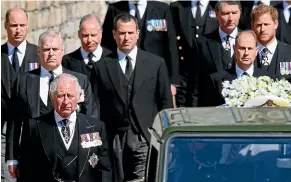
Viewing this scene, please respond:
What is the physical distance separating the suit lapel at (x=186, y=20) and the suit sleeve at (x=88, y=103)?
10.4 feet

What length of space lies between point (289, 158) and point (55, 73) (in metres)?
4.57

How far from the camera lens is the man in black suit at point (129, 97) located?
1324 cm

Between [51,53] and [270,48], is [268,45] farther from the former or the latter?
[51,53]

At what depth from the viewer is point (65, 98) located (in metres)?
11.9

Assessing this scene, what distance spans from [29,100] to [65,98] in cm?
104

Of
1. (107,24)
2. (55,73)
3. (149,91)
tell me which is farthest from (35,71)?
(107,24)

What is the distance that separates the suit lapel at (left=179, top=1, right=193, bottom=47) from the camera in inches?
631

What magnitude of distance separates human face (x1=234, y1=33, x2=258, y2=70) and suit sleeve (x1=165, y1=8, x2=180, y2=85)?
2.52 metres

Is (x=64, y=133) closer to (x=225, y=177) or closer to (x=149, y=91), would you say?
(x=149, y=91)

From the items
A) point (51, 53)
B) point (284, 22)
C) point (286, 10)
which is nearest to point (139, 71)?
point (51, 53)

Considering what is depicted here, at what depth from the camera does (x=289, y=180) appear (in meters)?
8.78

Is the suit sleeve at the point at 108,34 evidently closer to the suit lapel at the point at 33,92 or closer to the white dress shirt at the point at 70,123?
the suit lapel at the point at 33,92

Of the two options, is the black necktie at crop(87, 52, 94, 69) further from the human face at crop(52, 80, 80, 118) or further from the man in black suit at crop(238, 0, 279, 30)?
the man in black suit at crop(238, 0, 279, 30)

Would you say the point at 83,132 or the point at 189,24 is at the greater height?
the point at 189,24
